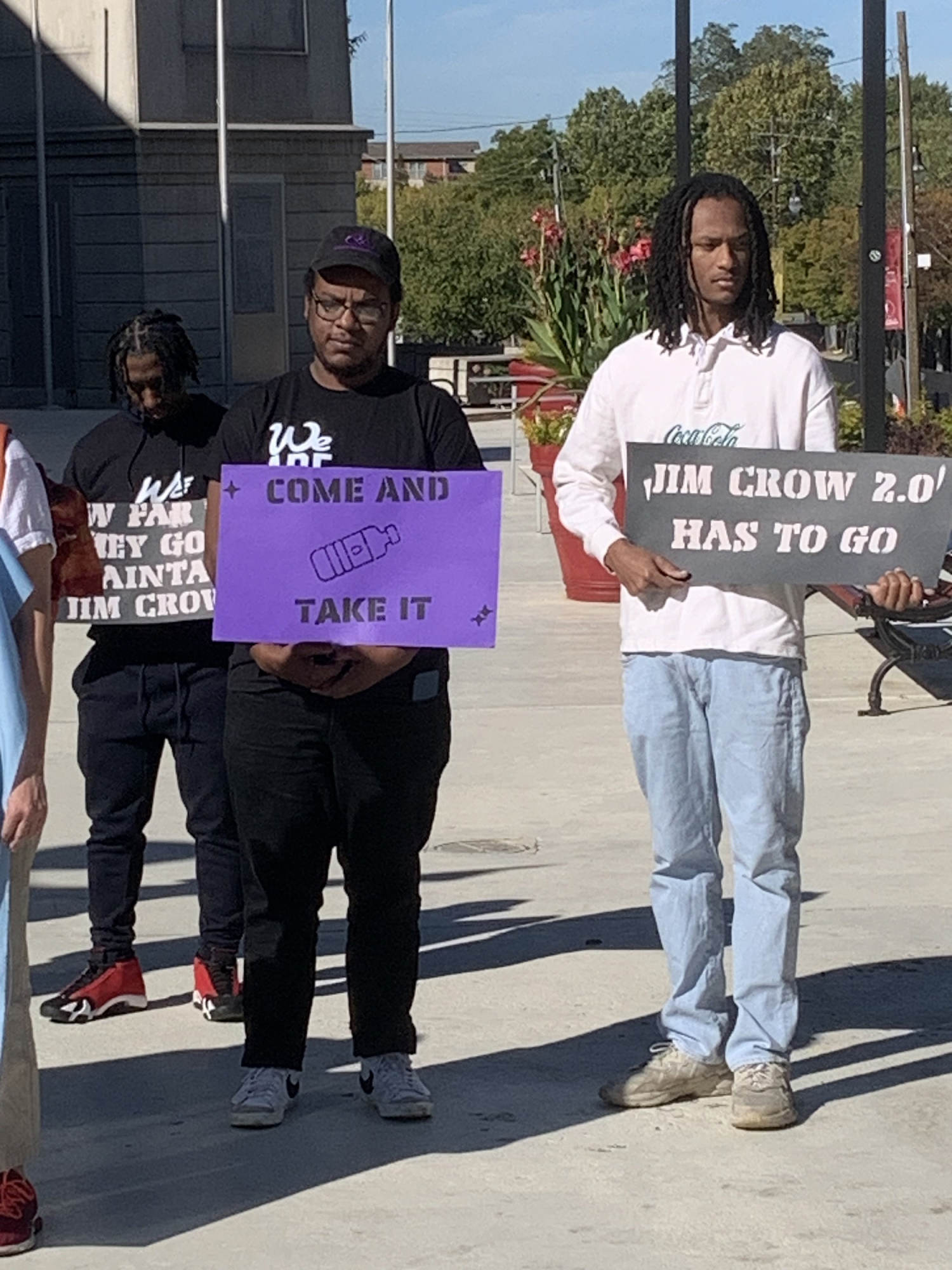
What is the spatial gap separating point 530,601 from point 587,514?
29.6ft

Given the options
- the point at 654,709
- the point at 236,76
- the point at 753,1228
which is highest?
the point at 236,76

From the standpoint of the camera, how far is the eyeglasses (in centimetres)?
493

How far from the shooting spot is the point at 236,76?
40.1 m

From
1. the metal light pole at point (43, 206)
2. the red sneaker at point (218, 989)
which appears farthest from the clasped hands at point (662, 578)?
the metal light pole at point (43, 206)

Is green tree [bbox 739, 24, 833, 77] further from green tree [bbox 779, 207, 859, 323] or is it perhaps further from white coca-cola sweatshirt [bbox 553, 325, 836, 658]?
white coca-cola sweatshirt [bbox 553, 325, 836, 658]

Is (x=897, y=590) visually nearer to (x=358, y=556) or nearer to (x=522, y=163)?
(x=358, y=556)

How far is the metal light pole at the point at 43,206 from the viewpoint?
3800 cm

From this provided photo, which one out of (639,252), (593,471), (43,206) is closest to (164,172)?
(43,206)

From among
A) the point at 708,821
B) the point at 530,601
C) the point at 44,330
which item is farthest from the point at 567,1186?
the point at 44,330

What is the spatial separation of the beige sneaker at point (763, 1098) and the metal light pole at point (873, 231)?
262 inches

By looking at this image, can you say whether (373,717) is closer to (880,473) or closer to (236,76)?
(880,473)

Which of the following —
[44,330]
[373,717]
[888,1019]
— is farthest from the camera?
[44,330]

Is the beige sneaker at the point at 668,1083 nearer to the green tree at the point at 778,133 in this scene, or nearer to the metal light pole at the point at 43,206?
the metal light pole at the point at 43,206

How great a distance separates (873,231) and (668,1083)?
7.14 m
